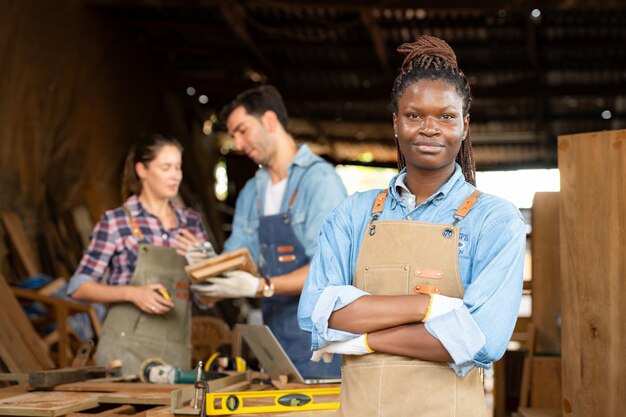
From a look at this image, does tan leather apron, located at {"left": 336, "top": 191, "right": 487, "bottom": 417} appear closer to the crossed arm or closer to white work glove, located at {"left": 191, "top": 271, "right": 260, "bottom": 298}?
the crossed arm

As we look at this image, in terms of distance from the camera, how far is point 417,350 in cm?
200

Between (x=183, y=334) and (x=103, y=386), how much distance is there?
1044mm

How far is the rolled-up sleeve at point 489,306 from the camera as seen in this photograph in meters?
1.95

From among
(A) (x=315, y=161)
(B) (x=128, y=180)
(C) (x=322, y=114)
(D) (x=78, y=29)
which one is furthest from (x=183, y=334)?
(C) (x=322, y=114)

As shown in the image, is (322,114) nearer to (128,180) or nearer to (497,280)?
(128,180)

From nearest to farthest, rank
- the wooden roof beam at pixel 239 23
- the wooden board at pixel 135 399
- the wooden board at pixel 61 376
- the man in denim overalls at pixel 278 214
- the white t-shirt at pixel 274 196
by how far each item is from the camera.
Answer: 1. the wooden board at pixel 135 399
2. the wooden board at pixel 61 376
3. the man in denim overalls at pixel 278 214
4. the white t-shirt at pixel 274 196
5. the wooden roof beam at pixel 239 23

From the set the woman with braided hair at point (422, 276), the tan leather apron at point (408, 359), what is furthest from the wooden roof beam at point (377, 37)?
the tan leather apron at point (408, 359)

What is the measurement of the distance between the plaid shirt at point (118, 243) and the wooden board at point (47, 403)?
1085mm

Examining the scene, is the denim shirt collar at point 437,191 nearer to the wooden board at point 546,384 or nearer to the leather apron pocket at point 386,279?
the leather apron pocket at point 386,279

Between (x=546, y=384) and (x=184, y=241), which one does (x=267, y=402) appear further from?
(x=546, y=384)

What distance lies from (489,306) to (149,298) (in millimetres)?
2374

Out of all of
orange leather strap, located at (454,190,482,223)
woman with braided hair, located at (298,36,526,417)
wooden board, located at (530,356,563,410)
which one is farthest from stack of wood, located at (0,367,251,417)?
wooden board, located at (530,356,563,410)

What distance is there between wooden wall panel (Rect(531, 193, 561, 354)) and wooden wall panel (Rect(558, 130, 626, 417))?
3.40ft

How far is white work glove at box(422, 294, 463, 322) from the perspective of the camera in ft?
6.52
